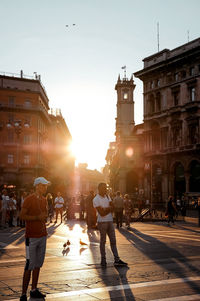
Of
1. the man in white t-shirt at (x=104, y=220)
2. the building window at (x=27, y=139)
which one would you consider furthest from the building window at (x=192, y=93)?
the man in white t-shirt at (x=104, y=220)

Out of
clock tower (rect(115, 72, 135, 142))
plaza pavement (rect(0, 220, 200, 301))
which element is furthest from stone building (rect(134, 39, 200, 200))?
plaza pavement (rect(0, 220, 200, 301))

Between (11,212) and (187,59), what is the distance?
29.4m

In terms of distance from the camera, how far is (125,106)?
249 ft

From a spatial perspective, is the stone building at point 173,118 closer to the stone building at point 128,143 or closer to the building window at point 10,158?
the stone building at point 128,143

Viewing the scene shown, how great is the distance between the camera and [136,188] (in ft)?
207

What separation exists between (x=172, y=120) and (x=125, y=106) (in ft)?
98.7

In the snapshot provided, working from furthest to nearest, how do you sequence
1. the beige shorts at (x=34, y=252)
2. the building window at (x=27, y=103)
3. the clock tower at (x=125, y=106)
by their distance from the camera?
the clock tower at (x=125, y=106) < the building window at (x=27, y=103) < the beige shorts at (x=34, y=252)

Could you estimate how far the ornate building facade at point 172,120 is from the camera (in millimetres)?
43344

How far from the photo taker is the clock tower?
248ft

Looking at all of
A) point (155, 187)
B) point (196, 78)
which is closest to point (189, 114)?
point (196, 78)

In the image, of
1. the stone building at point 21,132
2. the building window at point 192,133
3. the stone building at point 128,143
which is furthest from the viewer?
the stone building at point 128,143

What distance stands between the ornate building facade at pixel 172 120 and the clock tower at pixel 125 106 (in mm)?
23512

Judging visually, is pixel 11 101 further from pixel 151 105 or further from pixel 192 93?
pixel 192 93

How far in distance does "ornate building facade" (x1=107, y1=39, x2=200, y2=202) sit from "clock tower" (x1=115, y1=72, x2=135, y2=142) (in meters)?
23.5
